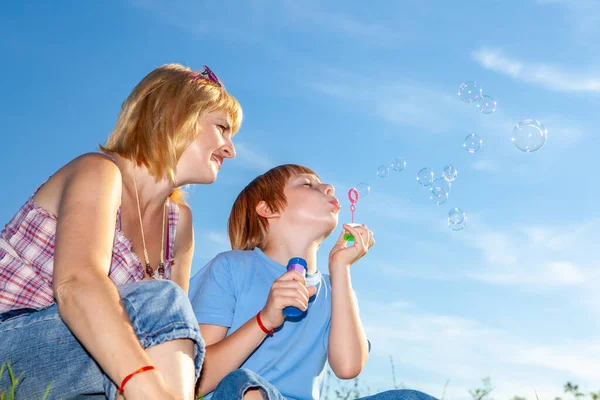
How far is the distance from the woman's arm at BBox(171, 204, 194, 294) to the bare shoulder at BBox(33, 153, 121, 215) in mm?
866

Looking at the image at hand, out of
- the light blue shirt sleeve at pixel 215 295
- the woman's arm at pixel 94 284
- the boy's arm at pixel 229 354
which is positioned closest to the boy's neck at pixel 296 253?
the light blue shirt sleeve at pixel 215 295

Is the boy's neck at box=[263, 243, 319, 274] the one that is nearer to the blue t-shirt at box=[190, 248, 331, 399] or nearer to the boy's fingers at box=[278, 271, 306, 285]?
the blue t-shirt at box=[190, 248, 331, 399]

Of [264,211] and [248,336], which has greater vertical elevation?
[264,211]

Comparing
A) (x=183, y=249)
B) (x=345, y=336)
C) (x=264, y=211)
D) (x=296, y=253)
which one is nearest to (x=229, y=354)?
(x=345, y=336)

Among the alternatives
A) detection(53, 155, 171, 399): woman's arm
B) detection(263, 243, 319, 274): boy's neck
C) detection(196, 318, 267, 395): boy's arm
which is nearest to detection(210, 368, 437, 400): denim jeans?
detection(196, 318, 267, 395): boy's arm

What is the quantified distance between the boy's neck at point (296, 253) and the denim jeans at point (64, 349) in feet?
4.91

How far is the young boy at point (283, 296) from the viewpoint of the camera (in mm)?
3021

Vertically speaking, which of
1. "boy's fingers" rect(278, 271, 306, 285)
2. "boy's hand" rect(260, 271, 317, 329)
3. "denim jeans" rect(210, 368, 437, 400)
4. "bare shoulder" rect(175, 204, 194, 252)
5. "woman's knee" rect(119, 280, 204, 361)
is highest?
"bare shoulder" rect(175, 204, 194, 252)

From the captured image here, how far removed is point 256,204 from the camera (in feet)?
12.8

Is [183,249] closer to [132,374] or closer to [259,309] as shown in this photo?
[259,309]

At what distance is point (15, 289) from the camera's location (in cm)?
253

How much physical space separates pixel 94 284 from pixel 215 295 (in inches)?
53.3

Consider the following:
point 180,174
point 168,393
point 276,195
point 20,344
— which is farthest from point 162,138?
point 168,393

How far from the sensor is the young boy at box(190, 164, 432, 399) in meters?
3.02
